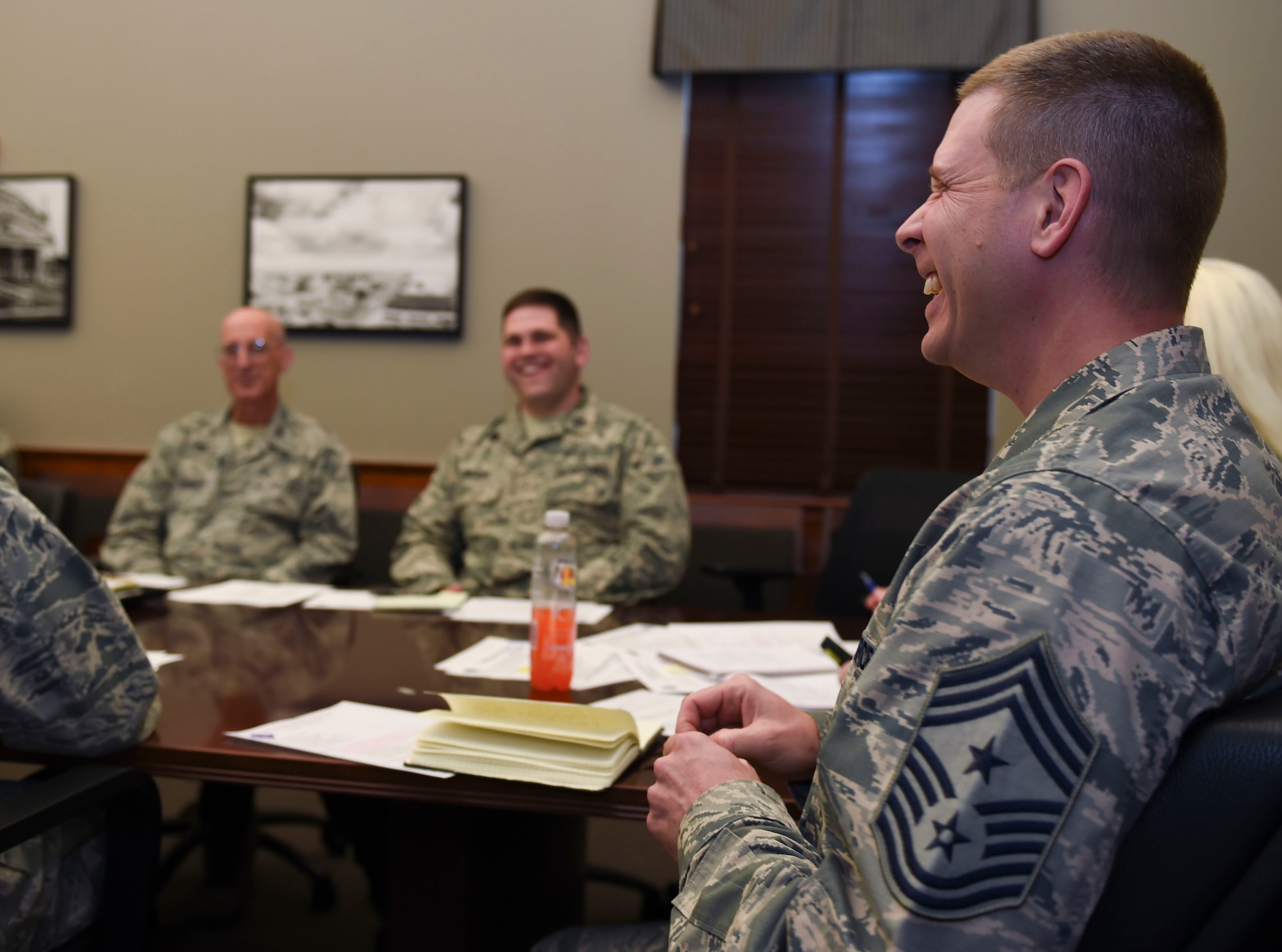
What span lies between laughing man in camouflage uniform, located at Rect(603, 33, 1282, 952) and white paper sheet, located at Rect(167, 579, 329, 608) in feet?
4.73

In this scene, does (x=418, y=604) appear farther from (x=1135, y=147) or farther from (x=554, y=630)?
(x=1135, y=147)

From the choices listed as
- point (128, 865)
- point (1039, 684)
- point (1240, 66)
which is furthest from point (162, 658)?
point (1240, 66)

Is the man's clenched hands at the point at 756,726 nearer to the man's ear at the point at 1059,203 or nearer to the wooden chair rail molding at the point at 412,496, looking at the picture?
the man's ear at the point at 1059,203

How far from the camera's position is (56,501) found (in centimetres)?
267

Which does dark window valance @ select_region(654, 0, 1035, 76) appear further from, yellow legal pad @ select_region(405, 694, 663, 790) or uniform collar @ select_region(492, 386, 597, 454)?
yellow legal pad @ select_region(405, 694, 663, 790)

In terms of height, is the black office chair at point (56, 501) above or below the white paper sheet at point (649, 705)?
above

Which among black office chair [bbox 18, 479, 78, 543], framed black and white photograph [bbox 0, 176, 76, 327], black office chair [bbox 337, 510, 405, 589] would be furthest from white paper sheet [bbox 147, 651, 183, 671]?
framed black and white photograph [bbox 0, 176, 76, 327]

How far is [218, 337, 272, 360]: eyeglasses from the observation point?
121 inches

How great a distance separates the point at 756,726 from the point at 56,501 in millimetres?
2420

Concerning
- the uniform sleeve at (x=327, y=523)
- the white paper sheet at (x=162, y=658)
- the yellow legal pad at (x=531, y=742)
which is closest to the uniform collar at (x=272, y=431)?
the uniform sleeve at (x=327, y=523)

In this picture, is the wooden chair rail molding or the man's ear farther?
the wooden chair rail molding

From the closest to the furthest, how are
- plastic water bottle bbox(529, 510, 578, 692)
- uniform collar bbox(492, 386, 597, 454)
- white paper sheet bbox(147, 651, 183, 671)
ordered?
1. plastic water bottle bbox(529, 510, 578, 692)
2. white paper sheet bbox(147, 651, 183, 671)
3. uniform collar bbox(492, 386, 597, 454)

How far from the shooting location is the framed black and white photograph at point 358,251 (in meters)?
3.82

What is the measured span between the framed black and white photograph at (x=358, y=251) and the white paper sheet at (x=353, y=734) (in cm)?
274
